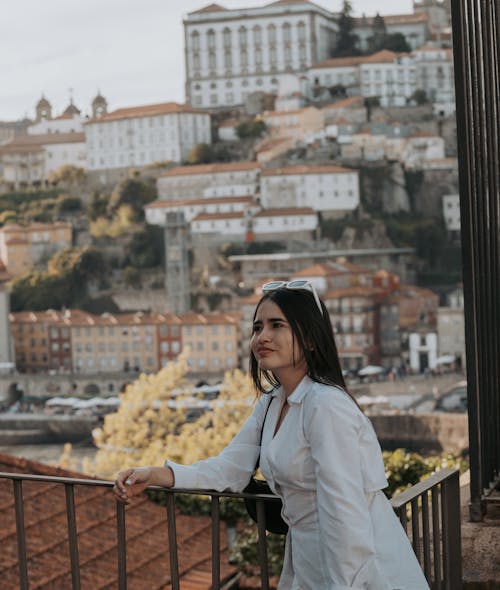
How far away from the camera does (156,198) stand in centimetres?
4834

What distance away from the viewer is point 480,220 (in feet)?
6.86

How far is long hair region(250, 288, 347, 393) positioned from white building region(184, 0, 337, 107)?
173 feet

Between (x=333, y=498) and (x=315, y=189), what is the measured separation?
4504 centimetres

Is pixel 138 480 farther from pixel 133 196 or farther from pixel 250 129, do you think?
pixel 250 129

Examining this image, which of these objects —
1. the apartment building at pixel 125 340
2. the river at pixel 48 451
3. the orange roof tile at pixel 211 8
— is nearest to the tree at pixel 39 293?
the apartment building at pixel 125 340

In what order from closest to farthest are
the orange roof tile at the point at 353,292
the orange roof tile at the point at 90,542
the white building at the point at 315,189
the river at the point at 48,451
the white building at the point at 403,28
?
1. the orange roof tile at the point at 90,542
2. the river at the point at 48,451
3. the orange roof tile at the point at 353,292
4. the white building at the point at 315,189
5. the white building at the point at 403,28

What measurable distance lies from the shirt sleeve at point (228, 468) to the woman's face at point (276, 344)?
106 mm

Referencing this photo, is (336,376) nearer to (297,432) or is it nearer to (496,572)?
(297,432)

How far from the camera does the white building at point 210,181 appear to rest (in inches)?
1859

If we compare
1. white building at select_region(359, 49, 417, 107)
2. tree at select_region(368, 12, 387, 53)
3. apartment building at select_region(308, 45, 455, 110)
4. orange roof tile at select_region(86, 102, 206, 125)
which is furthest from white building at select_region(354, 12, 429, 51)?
orange roof tile at select_region(86, 102, 206, 125)

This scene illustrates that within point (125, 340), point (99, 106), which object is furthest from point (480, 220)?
point (99, 106)

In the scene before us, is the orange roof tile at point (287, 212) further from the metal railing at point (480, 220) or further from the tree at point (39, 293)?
the metal railing at point (480, 220)

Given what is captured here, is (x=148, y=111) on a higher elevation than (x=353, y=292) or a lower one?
higher

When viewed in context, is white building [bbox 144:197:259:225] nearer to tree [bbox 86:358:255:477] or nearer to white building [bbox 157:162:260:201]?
white building [bbox 157:162:260:201]
